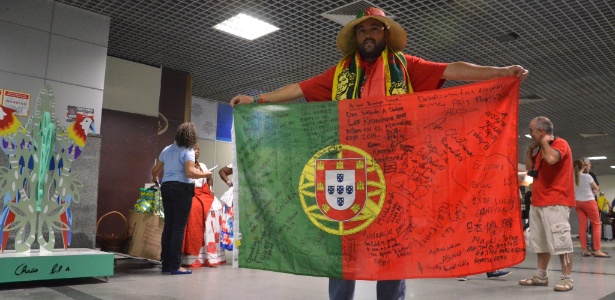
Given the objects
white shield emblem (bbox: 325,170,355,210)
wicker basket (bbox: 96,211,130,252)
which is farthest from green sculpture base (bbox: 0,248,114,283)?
white shield emblem (bbox: 325,170,355,210)

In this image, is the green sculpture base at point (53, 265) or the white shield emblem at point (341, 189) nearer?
the white shield emblem at point (341, 189)

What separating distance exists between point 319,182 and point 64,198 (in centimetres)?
271

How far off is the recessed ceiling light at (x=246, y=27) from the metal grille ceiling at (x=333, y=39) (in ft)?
0.35

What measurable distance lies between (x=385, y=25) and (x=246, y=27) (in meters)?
3.70

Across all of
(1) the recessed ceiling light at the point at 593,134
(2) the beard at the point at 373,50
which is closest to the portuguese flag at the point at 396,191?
(2) the beard at the point at 373,50

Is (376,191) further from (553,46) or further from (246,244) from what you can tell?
(553,46)

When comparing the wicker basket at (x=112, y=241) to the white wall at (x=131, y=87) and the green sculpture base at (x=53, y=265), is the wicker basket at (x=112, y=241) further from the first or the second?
the white wall at (x=131, y=87)

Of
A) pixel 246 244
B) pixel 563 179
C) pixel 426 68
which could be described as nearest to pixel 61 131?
pixel 246 244

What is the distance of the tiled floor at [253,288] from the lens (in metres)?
3.15

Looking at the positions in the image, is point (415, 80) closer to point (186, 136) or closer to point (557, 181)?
point (557, 181)

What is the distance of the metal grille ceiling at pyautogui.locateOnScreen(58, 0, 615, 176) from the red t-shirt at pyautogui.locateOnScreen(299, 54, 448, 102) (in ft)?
9.13

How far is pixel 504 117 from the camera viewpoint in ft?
6.06

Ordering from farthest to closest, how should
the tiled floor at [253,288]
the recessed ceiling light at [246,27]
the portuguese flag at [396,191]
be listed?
the recessed ceiling light at [246,27] → the tiled floor at [253,288] → the portuguese flag at [396,191]

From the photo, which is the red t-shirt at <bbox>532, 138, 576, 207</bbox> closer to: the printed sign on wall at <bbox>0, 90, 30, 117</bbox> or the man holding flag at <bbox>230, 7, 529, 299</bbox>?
the man holding flag at <bbox>230, 7, 529, 299</bbox>
